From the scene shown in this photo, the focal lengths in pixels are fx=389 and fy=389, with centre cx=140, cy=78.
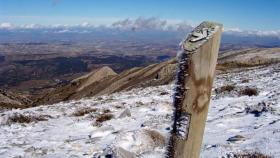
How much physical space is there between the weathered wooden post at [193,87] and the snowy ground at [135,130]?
5049 mm

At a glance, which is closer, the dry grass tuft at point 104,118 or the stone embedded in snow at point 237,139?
the stone embedded in snow at point 237,139

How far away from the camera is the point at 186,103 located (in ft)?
11.6

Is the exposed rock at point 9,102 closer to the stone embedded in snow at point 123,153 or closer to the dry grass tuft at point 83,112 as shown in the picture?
the dry grass tuft at point 83,112

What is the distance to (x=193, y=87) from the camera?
3.52 metres

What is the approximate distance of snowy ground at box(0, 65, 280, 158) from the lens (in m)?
9.77

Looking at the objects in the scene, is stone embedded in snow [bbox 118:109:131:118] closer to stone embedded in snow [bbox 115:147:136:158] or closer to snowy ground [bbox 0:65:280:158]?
snowy ground [bbox 0:65:280:158]

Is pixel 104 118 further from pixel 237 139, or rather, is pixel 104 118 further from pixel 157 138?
pixel 237 139

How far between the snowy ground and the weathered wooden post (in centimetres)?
505

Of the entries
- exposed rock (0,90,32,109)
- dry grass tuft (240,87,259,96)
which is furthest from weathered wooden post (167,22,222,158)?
exposed rock (0,90,32,109)

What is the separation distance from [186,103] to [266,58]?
165ft

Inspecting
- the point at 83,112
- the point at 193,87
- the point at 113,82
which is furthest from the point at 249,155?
the point at 113,82

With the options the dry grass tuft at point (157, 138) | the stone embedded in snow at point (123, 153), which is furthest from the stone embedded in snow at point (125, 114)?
the stone embedded in snow at point (123, 153)

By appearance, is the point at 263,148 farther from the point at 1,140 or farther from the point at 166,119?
the point at 1,140

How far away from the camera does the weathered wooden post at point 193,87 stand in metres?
3.44
